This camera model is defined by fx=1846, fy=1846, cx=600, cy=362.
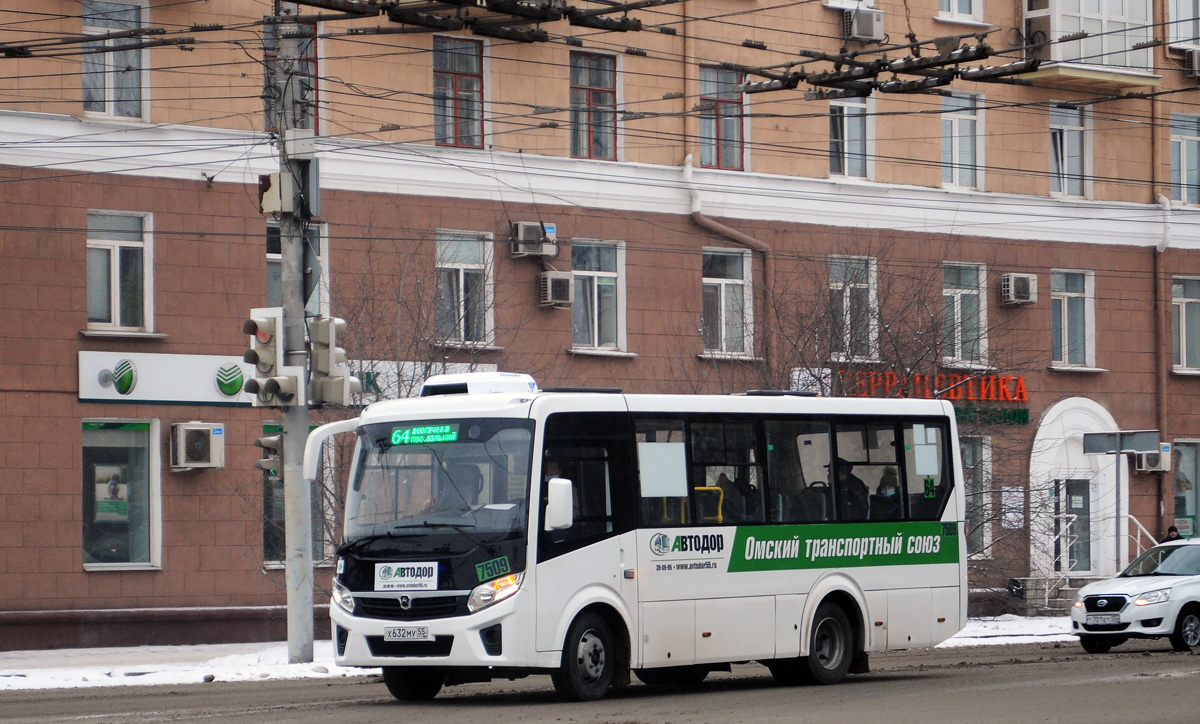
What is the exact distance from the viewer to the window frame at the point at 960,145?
110ft

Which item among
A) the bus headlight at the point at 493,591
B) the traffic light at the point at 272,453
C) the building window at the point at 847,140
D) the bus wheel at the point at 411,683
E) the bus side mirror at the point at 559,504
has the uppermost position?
the building window at the point at 847,140

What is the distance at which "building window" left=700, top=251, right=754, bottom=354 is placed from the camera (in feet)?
101

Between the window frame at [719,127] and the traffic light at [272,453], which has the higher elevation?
the window frame at [719,127]

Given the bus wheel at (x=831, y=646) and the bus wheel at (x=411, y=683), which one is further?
the bus wheel at (x=831, y=646)

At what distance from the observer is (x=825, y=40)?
31.8m

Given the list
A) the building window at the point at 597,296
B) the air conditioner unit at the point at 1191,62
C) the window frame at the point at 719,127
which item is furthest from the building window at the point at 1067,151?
the building window at the point at 597,296

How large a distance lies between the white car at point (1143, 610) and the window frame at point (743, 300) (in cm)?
878

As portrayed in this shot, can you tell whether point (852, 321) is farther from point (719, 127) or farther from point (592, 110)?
point (592, 110)

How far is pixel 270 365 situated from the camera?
19547 millimetres

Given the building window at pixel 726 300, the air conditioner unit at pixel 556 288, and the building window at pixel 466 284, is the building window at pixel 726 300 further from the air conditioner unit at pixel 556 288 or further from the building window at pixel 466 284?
the building window at pixel 466 284

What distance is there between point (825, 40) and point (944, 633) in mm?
15800

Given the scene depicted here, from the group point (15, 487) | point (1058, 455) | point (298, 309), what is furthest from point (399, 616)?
point (1058, 455)

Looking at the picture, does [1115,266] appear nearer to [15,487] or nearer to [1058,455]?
[1058,455]

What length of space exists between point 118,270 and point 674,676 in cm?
1224
